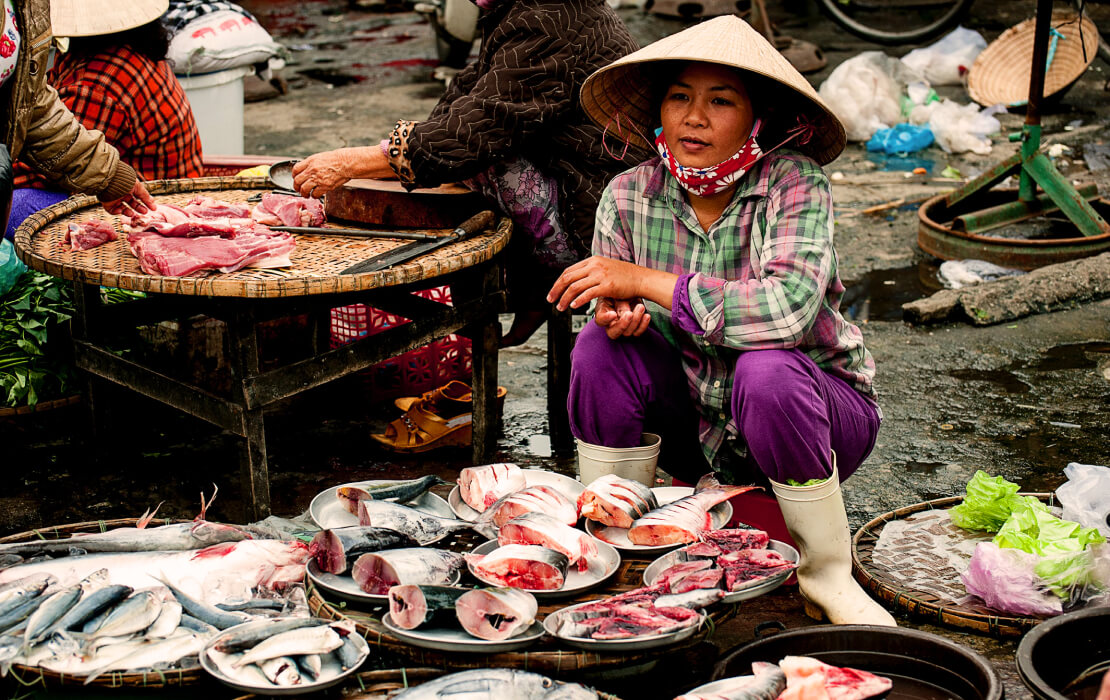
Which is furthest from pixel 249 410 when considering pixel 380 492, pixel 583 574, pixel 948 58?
pixel 948 58

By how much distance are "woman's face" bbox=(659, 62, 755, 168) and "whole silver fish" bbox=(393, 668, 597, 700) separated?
1.44 metres

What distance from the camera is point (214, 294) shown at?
3041 mm

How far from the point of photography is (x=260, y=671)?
89.6 inches

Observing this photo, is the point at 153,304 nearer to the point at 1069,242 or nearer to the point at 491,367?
the point at 491,367

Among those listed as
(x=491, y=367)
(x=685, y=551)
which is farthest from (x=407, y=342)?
(x=685, y=551)

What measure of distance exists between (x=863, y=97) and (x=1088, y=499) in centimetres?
599

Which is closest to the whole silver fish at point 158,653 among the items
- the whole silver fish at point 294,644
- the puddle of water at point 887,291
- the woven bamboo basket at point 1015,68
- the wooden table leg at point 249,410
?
the whole silver fish at point 294,644

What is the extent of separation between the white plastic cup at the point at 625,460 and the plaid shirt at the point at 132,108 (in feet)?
7.63

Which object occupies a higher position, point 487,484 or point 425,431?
point 487,484

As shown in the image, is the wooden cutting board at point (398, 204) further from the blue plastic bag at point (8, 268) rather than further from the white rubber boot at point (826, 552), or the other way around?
the white rubber boot at point (826, 552)

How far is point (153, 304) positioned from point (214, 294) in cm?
109

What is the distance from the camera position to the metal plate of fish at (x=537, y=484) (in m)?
3.00

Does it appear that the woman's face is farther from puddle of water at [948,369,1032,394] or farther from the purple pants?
puddle of water at [948,369,1032,394]

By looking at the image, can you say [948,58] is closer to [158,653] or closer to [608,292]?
[608,292]
